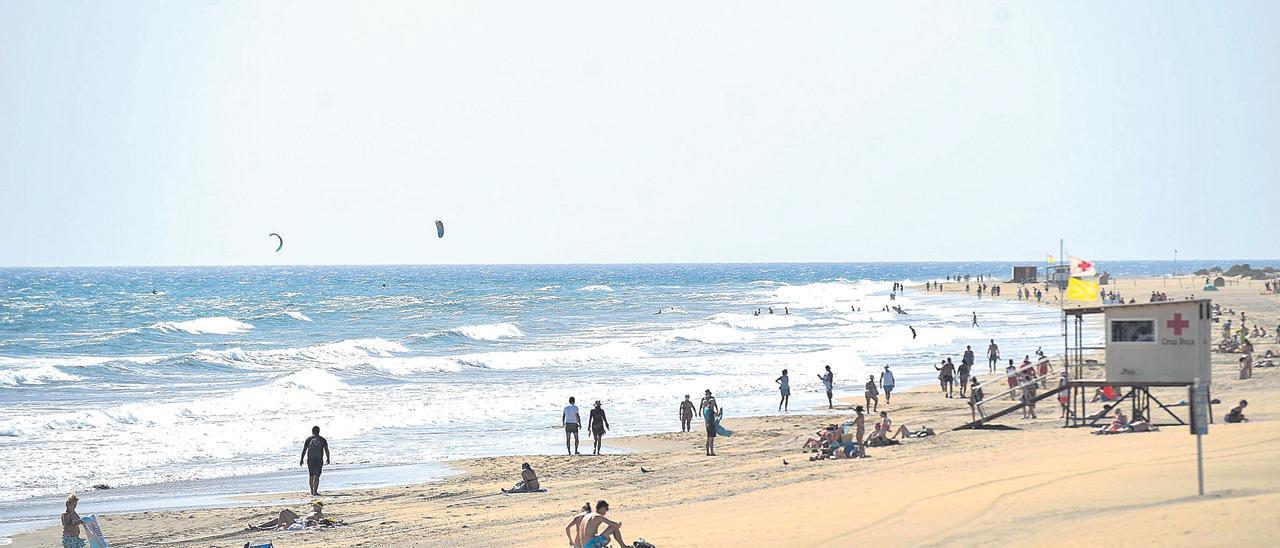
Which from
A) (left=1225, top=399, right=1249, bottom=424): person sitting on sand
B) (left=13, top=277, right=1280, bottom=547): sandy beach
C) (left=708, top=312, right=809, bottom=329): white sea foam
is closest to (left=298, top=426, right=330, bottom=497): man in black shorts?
(left=13, top=277, right=1280, bottom=547): sandy beach

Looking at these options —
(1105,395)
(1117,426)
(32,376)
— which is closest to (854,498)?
(1117,426)

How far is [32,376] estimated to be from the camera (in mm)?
37844

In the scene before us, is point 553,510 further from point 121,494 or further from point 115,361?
point 115,361

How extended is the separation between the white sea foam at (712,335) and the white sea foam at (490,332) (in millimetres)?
8262

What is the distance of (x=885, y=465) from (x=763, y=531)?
5.35 meters

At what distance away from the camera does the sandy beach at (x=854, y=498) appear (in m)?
11.8

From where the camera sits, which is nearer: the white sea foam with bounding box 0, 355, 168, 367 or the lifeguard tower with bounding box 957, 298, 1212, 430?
the lifeguard tower with bounding box 957, 298, 1212, 430

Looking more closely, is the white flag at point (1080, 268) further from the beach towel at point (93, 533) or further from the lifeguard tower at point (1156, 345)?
the beach towel at point (93, 533)

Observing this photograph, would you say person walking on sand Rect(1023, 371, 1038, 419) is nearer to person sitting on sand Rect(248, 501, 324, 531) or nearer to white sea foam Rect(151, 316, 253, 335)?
person sitting on sand Rect(248, 501, 324, 531)

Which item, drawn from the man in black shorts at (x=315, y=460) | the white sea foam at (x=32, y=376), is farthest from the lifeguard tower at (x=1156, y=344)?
the white sea foam at (x=32, y=376)

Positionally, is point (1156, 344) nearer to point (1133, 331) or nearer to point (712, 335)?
point (1133, 331)

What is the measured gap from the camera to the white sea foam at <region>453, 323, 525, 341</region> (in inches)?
2338

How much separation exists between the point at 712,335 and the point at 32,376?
29979mm

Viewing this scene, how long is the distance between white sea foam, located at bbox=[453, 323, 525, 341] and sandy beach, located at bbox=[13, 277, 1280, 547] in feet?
124
